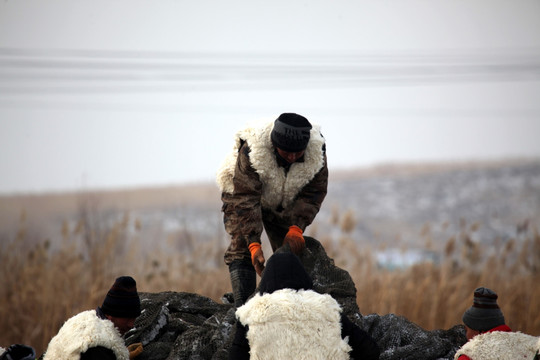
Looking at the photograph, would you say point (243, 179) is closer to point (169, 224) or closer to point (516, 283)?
point (516, 283)

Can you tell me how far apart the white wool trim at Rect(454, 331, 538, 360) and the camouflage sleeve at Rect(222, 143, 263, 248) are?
159 cm

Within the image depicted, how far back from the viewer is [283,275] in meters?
3.05

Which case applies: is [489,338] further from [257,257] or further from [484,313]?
[257,257]

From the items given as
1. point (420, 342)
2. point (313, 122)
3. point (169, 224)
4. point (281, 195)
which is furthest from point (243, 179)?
point (169, 224)

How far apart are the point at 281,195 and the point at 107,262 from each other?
3711mm

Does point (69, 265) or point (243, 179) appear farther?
point (69, 265)

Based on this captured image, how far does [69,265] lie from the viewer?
7.32 metres

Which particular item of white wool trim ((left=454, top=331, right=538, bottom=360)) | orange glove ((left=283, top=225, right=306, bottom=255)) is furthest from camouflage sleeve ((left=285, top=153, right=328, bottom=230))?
white wool trim ((left=454, top=331, right=538, bottom=360))

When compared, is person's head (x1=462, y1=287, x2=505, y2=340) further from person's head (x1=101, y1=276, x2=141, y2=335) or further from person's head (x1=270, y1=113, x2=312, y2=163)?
person's head (x1=101, y1=276, x2=141, y2=335)

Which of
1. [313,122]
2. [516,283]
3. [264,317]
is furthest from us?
[516,283]

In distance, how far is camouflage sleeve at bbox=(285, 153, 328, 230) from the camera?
14.0ft

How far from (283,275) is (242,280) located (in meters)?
1.28

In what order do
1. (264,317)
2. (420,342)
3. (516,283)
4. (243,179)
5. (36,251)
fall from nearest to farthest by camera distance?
(264,317)
(420,342)
(243,179)
(36,251)
(516,283)

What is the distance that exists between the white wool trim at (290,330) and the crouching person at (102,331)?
0.92 meters
